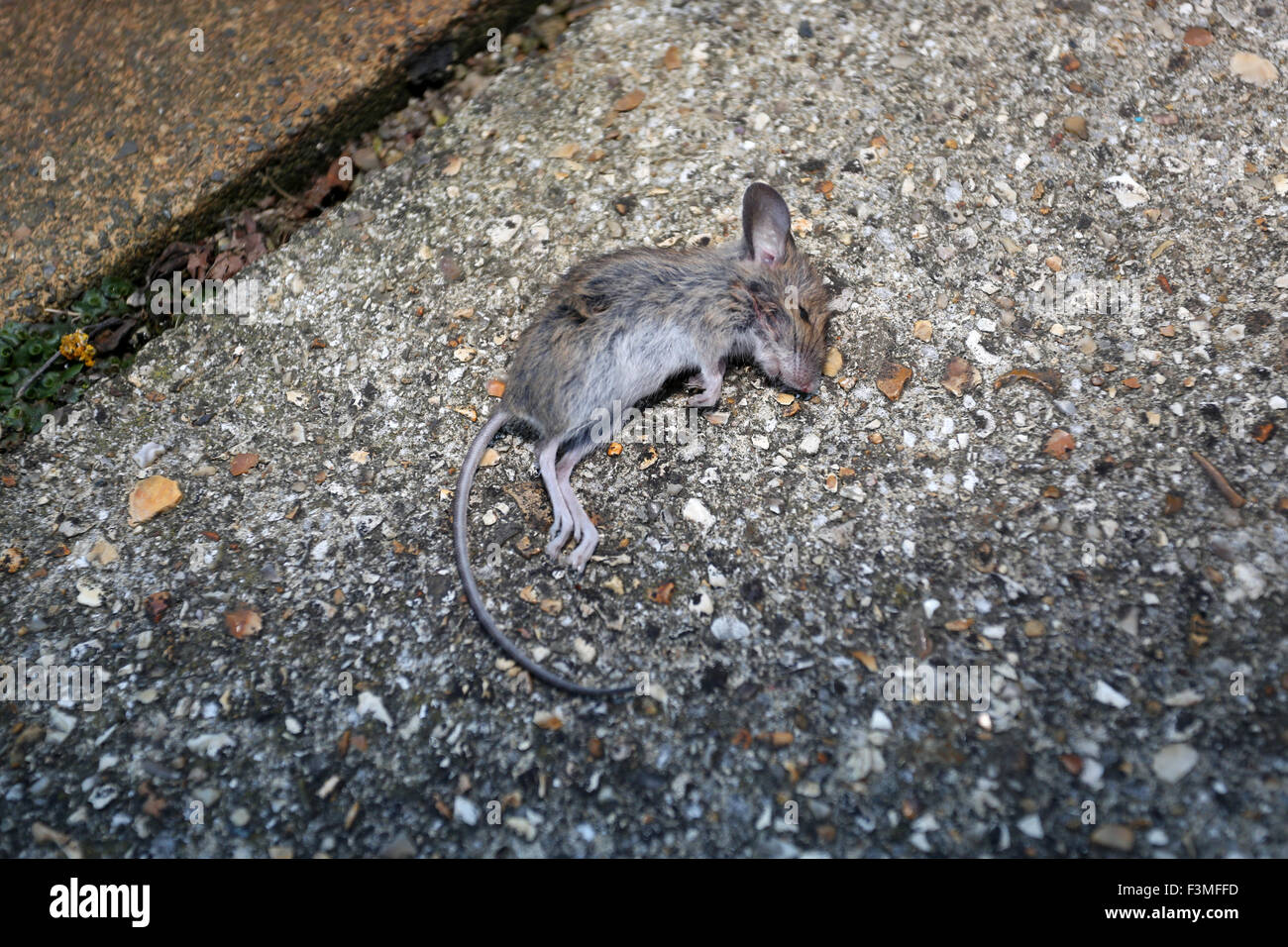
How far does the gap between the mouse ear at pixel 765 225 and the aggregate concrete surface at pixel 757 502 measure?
0.38 meters

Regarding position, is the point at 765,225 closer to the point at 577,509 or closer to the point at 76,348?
the point at 577,509

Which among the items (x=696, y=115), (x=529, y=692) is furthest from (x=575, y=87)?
(x=529, y=692)

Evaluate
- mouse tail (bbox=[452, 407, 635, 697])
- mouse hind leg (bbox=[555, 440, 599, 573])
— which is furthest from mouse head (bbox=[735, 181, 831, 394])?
mouse tail (bbox=[452, 407, 635, 697])

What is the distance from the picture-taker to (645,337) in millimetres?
3193

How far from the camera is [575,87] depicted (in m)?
4.17

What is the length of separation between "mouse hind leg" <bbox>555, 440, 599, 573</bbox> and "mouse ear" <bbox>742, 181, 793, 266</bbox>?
0.98 metres

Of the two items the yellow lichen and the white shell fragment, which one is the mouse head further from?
the yellow lichen

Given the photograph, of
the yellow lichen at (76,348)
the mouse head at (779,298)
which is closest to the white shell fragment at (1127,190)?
the mouse head at (779,298)

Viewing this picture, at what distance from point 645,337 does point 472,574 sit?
1048mm

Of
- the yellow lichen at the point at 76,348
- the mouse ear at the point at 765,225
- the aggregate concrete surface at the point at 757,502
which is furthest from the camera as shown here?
the yellow lichen at the point at 76,348

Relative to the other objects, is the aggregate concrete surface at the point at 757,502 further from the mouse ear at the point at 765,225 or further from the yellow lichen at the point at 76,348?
the mouse ear at the point at 765,225

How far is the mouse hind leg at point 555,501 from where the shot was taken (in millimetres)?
3055

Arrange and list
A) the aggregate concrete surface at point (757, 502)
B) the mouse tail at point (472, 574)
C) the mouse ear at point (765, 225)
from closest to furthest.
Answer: the aggregate concrete surface at point (757, 502), the mouse tail at point (472, 574), the mouse ear at point (765, 225)

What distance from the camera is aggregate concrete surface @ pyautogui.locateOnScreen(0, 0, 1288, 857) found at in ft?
8.35
